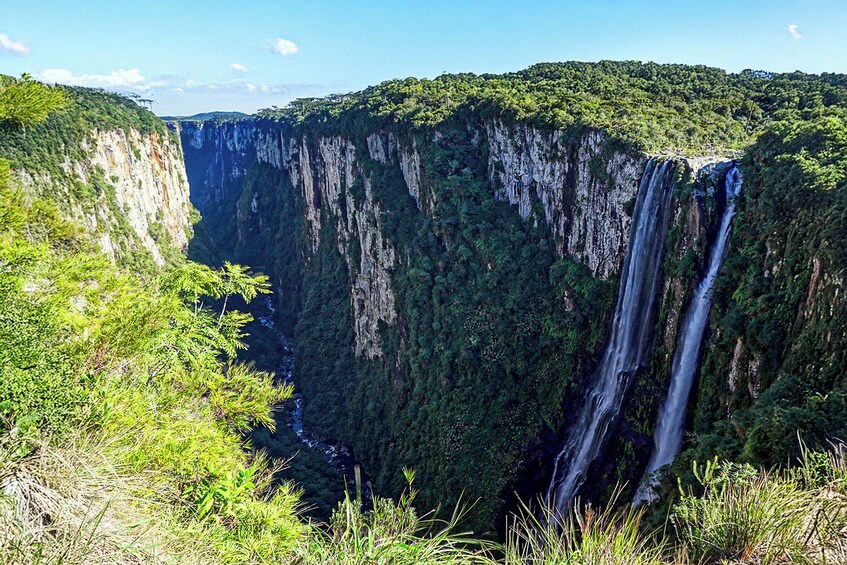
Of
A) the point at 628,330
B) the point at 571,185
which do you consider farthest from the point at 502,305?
the point at 628,330

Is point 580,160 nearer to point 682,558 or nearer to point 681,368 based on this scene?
point 681,368

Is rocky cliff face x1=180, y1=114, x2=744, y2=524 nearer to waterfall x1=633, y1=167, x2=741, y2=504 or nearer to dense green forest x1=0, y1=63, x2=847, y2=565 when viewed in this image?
dense green forest x1=0, y1=63, x2=847, y2=565

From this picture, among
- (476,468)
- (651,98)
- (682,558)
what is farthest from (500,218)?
(682,558)

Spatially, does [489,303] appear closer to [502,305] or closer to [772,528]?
[502,305]

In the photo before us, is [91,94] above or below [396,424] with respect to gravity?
above

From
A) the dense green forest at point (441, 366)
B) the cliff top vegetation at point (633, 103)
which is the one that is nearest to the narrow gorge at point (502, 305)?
the dense green forest at point (441, 366)

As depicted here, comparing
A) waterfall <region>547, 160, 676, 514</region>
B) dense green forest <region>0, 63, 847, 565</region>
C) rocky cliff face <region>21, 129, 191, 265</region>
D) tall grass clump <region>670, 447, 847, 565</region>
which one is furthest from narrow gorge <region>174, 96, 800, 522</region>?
rocky cliff face <region>21, 129, 191, 265</region>
